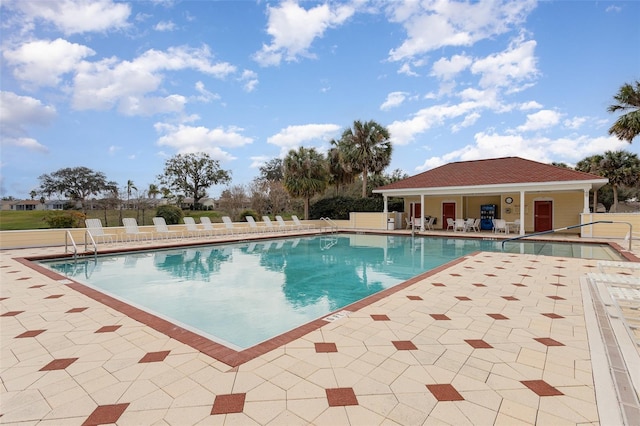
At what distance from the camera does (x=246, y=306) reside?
5.53m

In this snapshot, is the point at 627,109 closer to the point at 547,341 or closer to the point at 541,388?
the point at 547,341

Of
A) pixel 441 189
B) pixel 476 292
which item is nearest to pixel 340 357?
pixel 476 292

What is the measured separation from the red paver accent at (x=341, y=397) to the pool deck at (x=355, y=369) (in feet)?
0.04

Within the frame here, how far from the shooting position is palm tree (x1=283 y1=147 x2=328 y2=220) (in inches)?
883

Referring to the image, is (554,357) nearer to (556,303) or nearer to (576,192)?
(556,303)

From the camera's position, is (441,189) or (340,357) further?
(441,189)

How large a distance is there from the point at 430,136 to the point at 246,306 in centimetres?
1933

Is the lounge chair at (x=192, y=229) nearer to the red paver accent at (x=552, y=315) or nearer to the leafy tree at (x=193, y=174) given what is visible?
the red paver accent at (x=552, y=315)

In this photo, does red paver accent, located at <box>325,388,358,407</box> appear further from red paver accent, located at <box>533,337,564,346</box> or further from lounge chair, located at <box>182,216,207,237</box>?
lounge chair, located at <box>182,216,207,237</box>

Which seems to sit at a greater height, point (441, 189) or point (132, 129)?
point (132, 129)

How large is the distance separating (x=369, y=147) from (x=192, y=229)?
12.8 meters

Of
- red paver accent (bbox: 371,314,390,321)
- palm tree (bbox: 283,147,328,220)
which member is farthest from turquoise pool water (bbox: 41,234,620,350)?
palm tree (bbox: 283,147,328,220)

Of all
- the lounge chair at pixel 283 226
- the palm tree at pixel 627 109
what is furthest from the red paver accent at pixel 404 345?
the palm tree at pixel 627 109

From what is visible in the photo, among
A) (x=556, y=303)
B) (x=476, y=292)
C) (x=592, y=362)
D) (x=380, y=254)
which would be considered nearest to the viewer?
(x=592, y=362)
